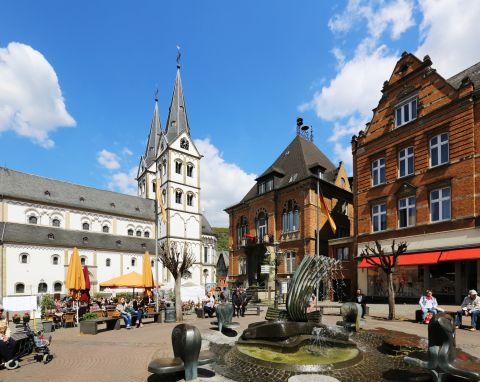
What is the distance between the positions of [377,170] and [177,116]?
4730cm

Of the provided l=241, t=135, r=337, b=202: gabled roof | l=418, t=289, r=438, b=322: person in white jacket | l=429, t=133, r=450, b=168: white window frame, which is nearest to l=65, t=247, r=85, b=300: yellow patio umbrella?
l=418, t=289, r=438, b=322: person in white jacket

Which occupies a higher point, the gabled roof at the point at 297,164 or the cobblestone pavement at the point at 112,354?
the gabled roof at the point at 297,164

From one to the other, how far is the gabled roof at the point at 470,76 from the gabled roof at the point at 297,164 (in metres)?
12.8

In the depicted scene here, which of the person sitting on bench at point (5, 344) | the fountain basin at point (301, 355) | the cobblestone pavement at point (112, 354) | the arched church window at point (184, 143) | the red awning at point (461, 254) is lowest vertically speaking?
the cobblestone pavement at point (112, 354)

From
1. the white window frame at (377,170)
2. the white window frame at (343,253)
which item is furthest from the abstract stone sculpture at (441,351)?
the white window frame at (343,253)

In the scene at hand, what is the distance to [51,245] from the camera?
4556 cm

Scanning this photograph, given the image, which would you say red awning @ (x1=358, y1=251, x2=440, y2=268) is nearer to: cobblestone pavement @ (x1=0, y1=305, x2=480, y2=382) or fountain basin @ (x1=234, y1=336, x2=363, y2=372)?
cobblestone pavement @ (x1=0, y1=305, x2=480, y2=382)

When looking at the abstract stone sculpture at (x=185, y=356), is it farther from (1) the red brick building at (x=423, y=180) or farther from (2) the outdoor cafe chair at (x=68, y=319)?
(1) the red brick building at (x=423, y=180)

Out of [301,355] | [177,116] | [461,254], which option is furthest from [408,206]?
[177,116]

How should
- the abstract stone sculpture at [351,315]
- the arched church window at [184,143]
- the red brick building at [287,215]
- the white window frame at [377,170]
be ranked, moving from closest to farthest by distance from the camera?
the abstract stone sculpture at [351,315], the white window frame at [377,170], the red brick building at [287,215], the arched church window at [184,143]

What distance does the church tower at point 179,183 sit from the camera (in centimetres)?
5797

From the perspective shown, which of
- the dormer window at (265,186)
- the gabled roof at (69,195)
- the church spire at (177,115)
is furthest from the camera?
the church spire at (177,115)

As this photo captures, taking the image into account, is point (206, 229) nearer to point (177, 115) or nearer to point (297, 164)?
point (177, 115)

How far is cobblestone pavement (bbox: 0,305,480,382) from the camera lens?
24.1ft
